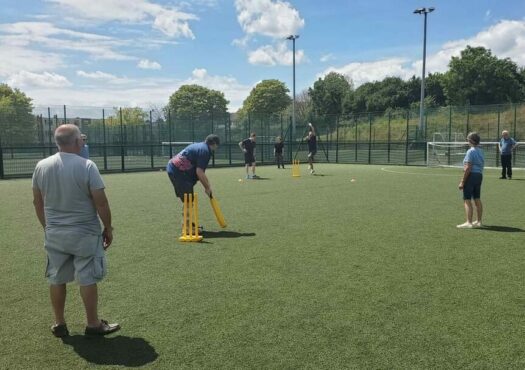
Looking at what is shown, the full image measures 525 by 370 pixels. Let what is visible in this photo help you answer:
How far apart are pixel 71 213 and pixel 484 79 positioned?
192ft

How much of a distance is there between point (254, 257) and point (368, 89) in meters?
63.1

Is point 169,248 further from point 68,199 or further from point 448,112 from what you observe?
point 448,112

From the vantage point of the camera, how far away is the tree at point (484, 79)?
53.4 m

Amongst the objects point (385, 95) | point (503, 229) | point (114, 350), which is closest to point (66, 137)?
point (114, 350)

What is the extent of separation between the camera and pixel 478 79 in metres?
54.8

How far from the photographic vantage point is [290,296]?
4.85 meters

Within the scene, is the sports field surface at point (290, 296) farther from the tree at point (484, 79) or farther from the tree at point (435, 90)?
the tree at point (435, 90)

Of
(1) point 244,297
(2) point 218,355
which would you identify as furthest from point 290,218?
(2) point 218,355

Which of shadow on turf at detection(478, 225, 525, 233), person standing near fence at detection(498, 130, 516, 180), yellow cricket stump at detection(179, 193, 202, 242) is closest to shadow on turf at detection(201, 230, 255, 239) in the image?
yellow cricket stump at detection(179, 193, 202, 242)

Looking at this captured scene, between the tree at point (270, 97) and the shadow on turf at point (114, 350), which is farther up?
the tree at point (270, 97)

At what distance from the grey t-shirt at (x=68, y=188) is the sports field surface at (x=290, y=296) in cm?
99

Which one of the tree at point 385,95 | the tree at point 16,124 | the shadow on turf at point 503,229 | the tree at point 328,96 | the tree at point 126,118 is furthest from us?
the tree at point 328,96

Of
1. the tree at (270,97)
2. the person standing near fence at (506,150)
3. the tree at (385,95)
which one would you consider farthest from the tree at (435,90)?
the person standing near fence at (506,150)

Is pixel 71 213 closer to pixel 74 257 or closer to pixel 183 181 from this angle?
pixel 74 257
